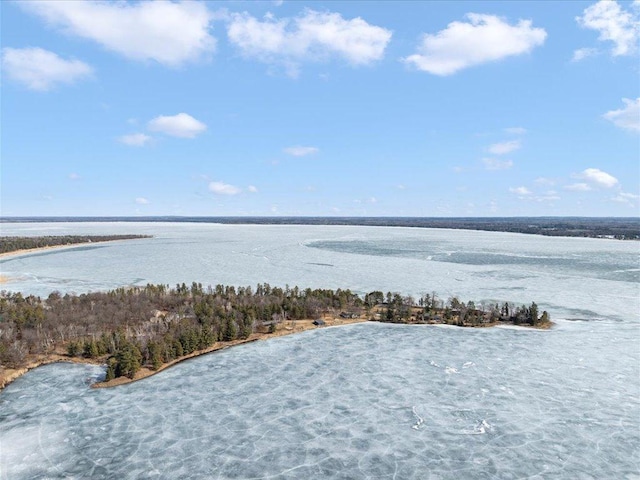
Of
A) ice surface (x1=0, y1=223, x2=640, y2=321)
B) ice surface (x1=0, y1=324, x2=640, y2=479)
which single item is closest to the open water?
ice surface (x1=0, y1=324, x2=640, y2=479)

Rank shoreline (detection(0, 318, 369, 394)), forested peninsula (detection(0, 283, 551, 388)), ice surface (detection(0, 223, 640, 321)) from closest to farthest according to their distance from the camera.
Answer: shoreline (detection(0, 318, 369, 394))
forested peninsula (detection(0, 283, 551, 388))
ice surface (detection(0, 223, 640, 321))

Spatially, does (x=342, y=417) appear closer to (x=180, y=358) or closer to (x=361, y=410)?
(x=361, y=410)

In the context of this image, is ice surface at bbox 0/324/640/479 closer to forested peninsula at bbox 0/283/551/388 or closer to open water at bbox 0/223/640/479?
open water at bbox 0/223/640/479

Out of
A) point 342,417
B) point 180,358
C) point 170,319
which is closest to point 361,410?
point 342,417

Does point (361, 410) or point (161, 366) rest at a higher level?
point (361, 410)

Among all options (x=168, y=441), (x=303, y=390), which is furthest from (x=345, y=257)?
(x=168, y=441)

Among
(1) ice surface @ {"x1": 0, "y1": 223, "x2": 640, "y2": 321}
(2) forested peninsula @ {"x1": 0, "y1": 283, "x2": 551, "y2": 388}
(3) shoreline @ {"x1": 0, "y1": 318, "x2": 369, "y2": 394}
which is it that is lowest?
(3) shoreline @ {"x1": 0, "y1": 318, "x2": 369, "y2": 394}

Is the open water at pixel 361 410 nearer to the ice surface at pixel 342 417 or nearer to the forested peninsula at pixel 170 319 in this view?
the ice surface at pixel 342 417

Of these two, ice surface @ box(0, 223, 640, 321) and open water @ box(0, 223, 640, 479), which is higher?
ice surface @ box(0, 223, 640, 321)

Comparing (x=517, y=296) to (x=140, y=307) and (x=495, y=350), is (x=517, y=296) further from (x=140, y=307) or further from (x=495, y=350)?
(x=140, y=307)
